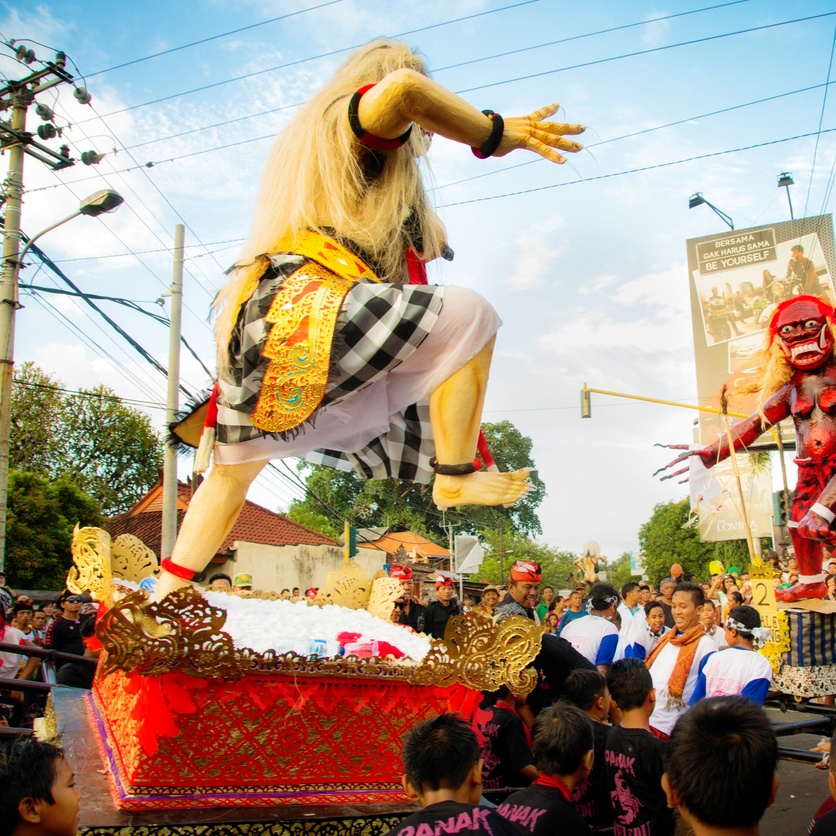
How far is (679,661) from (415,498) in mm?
12784

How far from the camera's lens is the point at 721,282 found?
77.2 feet

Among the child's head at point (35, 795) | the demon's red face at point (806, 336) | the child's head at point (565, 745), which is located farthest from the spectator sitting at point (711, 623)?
the child's head at point (35, 795)

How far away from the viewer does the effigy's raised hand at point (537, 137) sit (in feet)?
7.55

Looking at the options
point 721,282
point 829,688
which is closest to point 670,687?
point 829,688

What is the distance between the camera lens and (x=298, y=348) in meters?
2.20

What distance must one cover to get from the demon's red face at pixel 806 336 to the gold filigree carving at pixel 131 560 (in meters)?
3.65

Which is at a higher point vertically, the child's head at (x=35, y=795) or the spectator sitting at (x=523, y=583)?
the spectator sitting at (x=523, y=583)

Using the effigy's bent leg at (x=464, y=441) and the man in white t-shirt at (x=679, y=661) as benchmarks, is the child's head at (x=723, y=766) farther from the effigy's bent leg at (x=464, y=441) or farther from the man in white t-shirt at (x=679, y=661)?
the man in white t-shirt at (x=679, y=661)

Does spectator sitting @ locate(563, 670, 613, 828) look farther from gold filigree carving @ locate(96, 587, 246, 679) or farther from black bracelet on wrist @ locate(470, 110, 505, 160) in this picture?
black bracelet on wrist @ locate(470, 110, 505, 160)

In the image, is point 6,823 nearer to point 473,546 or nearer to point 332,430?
point 332,430

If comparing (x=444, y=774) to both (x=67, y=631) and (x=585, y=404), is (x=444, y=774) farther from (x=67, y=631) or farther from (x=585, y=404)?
(x=585, y=404)

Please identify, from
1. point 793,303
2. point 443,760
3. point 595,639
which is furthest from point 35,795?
point 793,303

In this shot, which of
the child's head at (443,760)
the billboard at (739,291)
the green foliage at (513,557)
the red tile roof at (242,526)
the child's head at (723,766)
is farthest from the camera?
the green foliage at (513,557)

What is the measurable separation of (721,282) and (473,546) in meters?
20.8
